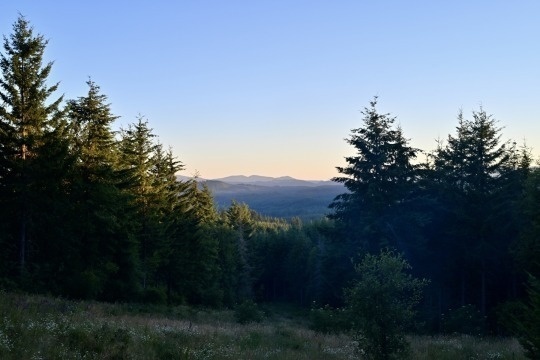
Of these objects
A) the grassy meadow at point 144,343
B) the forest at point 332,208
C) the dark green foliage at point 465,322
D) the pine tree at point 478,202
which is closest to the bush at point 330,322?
the forest at point 332,208

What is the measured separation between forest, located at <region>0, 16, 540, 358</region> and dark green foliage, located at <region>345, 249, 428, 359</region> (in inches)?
598

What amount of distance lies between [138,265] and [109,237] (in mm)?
4249

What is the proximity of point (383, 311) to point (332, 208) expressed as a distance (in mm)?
23079

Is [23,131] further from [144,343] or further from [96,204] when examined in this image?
[144,343]

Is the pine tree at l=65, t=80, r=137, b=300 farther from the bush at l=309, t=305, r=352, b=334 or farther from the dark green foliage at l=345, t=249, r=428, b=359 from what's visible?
the dark green foliage at l=345, t=249, r=428, b=359

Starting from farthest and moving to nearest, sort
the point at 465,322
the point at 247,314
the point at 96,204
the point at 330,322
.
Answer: the point at 96,204
the point at 465,322
the point at 247,314
the point at 330,322

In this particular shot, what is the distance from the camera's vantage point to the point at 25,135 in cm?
2658

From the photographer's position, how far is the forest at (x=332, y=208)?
26562 mm

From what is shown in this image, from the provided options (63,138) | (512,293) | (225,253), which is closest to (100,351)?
(63,138)

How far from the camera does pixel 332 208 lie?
113 ft

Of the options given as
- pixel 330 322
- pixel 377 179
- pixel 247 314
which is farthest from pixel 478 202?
pixel 247 314

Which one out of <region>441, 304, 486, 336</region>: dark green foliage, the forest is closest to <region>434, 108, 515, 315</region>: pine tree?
the forest

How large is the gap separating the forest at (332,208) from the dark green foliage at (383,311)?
15180 millimetres

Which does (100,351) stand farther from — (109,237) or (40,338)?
(109,237)
